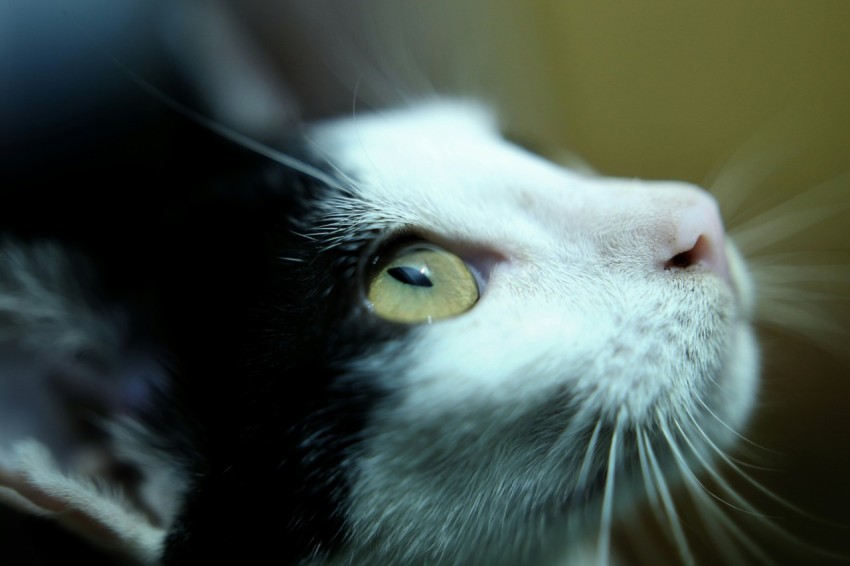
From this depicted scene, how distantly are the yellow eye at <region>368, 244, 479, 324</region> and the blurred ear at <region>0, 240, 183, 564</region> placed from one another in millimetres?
137

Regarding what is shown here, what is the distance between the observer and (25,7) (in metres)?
0.37

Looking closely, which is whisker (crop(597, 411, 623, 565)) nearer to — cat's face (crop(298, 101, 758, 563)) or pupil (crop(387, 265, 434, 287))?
cat's face (crop(298, 101, 758, 563))

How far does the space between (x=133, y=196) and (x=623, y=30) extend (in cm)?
45

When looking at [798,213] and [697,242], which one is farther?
[798,213]

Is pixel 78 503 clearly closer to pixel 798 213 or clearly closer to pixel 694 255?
pixel 694 255

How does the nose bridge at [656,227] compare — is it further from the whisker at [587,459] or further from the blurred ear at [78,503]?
the blurred ear at [78,503]

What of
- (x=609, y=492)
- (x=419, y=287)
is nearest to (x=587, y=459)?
(x=609, y=492)

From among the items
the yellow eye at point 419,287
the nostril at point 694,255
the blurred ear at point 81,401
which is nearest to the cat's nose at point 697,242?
the nostril at point 694,255

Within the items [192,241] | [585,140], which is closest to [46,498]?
[192,241]

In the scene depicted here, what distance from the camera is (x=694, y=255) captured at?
1.16 feet

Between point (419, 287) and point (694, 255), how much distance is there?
0.16m

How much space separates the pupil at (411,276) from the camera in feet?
1.09

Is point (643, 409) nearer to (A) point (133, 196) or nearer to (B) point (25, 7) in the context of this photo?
(A) point (133, 196)

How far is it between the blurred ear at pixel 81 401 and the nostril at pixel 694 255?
30 cm
